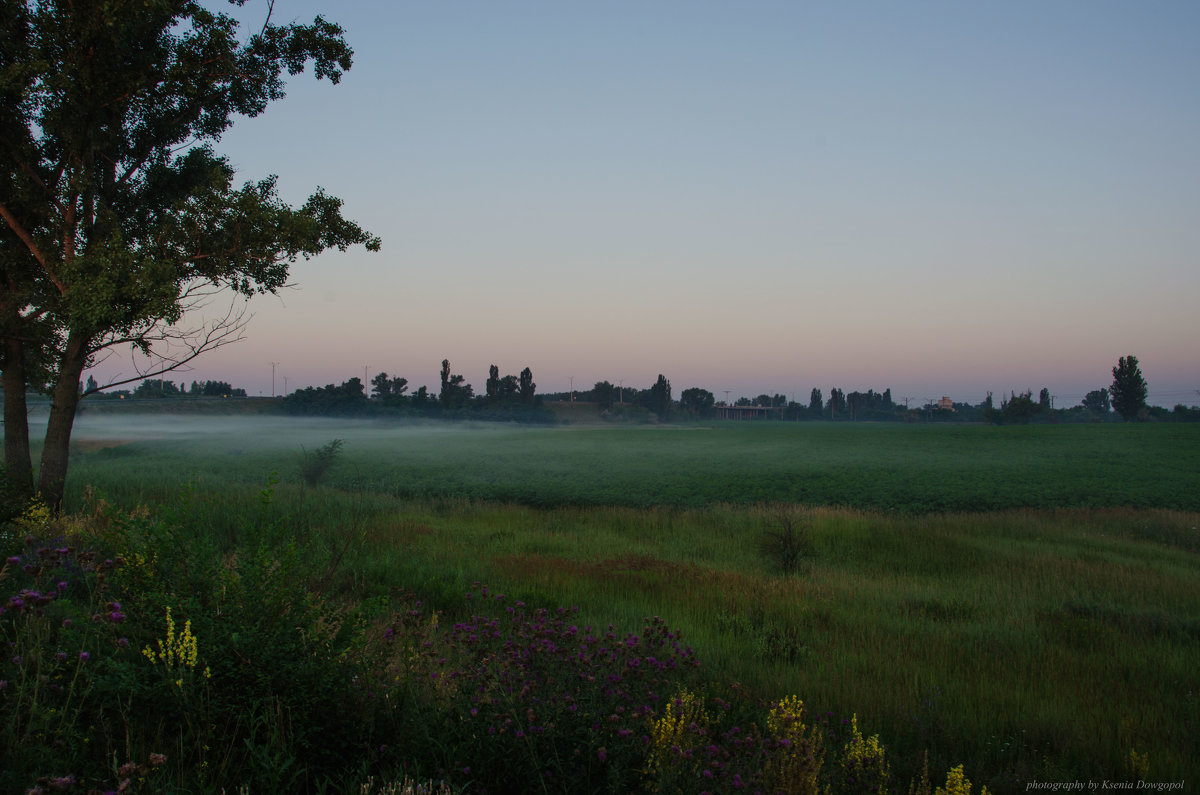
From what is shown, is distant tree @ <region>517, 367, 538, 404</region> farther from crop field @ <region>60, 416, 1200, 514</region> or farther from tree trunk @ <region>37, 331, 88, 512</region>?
tree trunk @ <region>37, 331, 88, 512</region>

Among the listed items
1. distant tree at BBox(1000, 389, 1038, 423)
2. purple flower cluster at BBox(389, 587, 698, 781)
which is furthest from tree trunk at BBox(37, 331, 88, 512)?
distant tree at BBox(1000, 389, 1038, 423)

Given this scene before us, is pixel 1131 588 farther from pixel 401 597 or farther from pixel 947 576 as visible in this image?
pixel 401 597

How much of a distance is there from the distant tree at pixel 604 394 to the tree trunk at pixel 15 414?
15026cm

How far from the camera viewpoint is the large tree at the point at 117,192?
1069 cm

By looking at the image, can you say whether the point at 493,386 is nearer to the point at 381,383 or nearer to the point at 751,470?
the point at 381,383

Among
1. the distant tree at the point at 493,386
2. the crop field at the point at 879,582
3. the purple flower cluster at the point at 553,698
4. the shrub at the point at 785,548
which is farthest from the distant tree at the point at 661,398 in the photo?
the purple flower cluster at the point at 553,698

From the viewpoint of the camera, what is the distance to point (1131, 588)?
11.5 meters

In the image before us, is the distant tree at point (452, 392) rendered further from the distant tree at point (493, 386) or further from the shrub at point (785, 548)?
the shrub at point (785, 548)

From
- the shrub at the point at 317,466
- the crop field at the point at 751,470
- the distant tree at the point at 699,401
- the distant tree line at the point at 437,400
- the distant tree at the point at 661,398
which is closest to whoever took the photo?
the crop field at the point at 751,470

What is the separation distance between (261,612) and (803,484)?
31.4m

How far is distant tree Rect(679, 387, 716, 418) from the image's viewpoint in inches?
7440

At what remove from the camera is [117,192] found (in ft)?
43.4

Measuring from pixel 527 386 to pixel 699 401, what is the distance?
7179 cm

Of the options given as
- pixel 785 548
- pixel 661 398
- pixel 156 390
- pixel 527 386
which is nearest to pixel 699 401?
pixel 661 398
